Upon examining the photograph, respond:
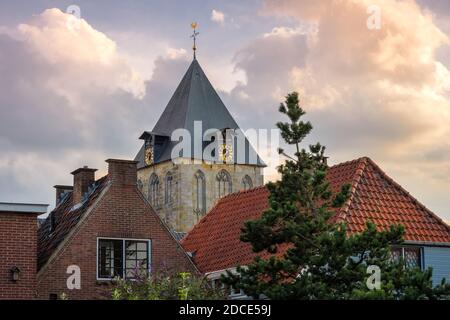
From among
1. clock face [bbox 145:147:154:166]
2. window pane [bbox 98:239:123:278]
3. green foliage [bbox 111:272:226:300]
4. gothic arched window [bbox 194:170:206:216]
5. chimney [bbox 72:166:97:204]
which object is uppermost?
clock face [bbox 145:147:154:166]

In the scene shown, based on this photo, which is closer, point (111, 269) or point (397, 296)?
point (397, 296)

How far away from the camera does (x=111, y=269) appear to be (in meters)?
32.6

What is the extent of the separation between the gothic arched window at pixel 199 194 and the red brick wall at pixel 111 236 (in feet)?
254

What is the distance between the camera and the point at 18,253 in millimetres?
29328

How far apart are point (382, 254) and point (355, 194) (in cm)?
960

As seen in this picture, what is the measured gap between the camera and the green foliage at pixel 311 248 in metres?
23.2

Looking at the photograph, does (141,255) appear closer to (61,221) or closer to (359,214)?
(61,221)

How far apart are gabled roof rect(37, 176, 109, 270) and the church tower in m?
73.6

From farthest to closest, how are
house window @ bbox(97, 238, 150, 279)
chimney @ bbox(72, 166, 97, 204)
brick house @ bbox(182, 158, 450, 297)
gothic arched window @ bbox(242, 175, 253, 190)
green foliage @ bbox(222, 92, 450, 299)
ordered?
1. gothic arched window @ bbox(242, 175, 253, 190)
2. chimney @ bbox(72, 166, 97, 204)
3. brick house @ bbox(182, 158, 450, 297)
4. house window @ bbox(97, 238, 150, 279)
5. green foliage @ bbox(222, 92, 450, 299)

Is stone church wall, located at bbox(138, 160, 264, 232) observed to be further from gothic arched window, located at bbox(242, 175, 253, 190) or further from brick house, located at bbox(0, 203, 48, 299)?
brick house, located at bbox(0, 203, 48, 299)

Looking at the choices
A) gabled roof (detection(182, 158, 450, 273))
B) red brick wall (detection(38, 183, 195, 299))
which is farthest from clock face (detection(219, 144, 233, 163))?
red brick wall (detection(38, 183, 195, 299))

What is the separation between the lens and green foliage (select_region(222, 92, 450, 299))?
23.2 metres
